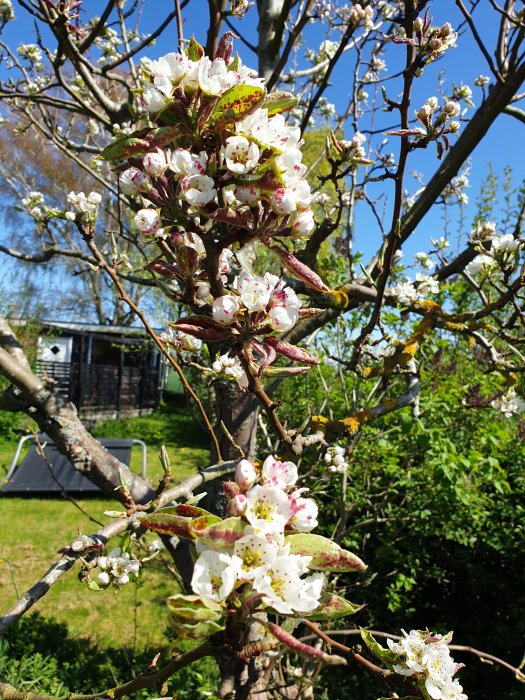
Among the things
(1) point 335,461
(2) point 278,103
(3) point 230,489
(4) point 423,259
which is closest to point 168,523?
(3) point 230,489

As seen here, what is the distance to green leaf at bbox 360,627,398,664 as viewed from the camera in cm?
85

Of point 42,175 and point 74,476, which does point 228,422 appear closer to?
point 74,476

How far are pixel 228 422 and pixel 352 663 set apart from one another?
2805 mm

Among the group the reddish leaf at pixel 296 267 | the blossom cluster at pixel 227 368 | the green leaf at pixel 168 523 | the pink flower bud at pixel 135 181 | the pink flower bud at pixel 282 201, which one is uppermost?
the pink flower bud at pixel 135 181

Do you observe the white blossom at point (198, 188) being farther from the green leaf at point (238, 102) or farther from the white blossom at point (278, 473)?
the white blossom at point (278, 473)

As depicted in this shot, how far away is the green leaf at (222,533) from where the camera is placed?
0.58 metres

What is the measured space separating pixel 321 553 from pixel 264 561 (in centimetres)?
10

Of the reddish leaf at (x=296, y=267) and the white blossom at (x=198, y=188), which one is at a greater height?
the white blossom at (x=198, y=188)

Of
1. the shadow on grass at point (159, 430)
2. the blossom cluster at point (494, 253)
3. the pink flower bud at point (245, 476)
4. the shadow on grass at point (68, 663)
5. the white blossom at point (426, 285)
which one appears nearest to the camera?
the pink flower bud at point (245, 476)

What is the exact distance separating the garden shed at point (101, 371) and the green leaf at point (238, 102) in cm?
1019

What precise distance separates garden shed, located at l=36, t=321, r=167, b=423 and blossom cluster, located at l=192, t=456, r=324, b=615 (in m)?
10.2

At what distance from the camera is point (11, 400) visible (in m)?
1.95

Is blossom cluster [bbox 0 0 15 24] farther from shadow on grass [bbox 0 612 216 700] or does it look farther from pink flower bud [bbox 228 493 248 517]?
shadow on grass [bbox 0 612 216 700]

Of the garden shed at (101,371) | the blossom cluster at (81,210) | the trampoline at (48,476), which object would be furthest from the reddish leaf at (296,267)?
the garden shed at (101,371)
